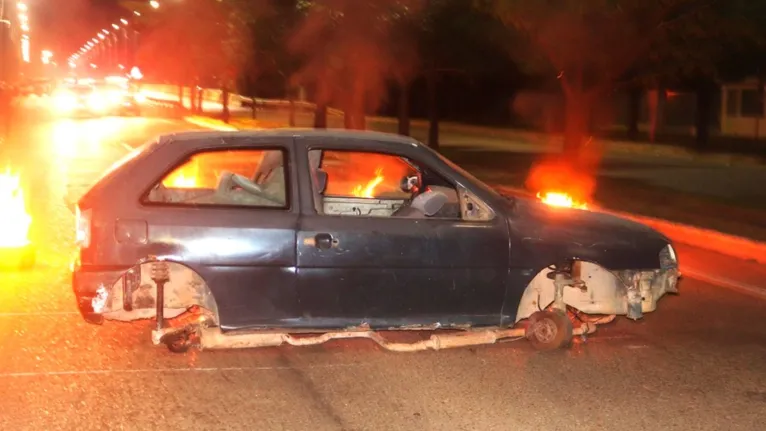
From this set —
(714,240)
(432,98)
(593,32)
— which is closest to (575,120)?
(593,32)

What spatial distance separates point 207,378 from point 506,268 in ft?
7.10

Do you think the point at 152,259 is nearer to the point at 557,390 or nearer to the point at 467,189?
the point at 467,189

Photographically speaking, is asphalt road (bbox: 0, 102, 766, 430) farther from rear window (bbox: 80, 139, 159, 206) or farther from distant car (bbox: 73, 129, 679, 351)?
rear window (bbox: 80, 139, 159, 206)

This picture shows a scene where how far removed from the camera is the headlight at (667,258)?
7.66 meters

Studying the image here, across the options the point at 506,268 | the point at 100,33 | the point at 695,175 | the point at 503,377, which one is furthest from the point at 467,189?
the point at 100,33

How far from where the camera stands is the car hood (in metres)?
7.31

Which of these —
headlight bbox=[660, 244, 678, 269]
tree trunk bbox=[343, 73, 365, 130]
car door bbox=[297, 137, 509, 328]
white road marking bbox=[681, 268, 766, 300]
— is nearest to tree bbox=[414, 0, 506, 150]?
tree trunk bbox=[343, 73, 365, 130]

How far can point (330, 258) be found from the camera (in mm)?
7082

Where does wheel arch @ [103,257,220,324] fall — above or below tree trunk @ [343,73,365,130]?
below

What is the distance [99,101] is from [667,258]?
53.6m

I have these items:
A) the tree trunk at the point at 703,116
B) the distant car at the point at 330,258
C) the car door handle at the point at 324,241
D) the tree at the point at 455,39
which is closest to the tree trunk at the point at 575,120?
the tree at the point at 455,39

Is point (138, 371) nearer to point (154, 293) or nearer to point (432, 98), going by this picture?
point (154, 293)

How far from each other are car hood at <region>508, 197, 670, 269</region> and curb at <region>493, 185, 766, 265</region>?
13.1 ft

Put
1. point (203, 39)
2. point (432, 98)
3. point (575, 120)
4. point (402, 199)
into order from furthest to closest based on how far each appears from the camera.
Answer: point (203, 39) → point (432, 98) → point (575, 120) → point (402, 199)
